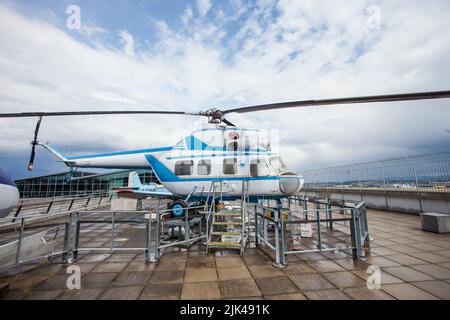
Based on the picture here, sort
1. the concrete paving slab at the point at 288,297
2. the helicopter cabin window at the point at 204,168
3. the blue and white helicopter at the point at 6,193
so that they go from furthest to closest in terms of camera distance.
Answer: the helicopter cabin window at the point at 204,168, the blue and white helicopter at the point at 6,193, the concrete paving slab at the point at 288,297

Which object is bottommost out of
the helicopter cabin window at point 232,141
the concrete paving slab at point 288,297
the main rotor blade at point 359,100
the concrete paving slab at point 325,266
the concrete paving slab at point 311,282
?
the concrete paving slab at point 325,266

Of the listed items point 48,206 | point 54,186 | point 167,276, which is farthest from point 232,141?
point 54,186

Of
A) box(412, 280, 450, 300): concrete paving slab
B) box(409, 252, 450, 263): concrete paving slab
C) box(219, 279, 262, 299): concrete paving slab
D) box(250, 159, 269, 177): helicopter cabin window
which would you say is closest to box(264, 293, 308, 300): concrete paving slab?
box(219, 279, 262, 299): concrete paving slab

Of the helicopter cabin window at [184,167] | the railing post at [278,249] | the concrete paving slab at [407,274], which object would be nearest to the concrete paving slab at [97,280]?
the railing post at [278,249]

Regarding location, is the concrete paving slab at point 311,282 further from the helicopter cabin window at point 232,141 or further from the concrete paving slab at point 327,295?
the helicopter cabin window at point 232,141

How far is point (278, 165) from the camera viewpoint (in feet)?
30.1

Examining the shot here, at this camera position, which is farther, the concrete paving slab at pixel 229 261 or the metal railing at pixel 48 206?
the metal railing at pixel 48 206

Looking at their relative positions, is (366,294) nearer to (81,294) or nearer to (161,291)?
(161,291)

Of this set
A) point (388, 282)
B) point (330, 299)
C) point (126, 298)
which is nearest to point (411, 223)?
point (388, 282)

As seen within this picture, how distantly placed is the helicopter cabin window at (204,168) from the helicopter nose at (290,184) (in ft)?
10.9

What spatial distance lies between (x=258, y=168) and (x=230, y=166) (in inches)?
49.6

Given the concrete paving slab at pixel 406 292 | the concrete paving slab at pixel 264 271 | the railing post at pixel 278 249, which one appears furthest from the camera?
the railing post at pixel 278 249

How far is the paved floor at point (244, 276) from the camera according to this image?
3424mm
